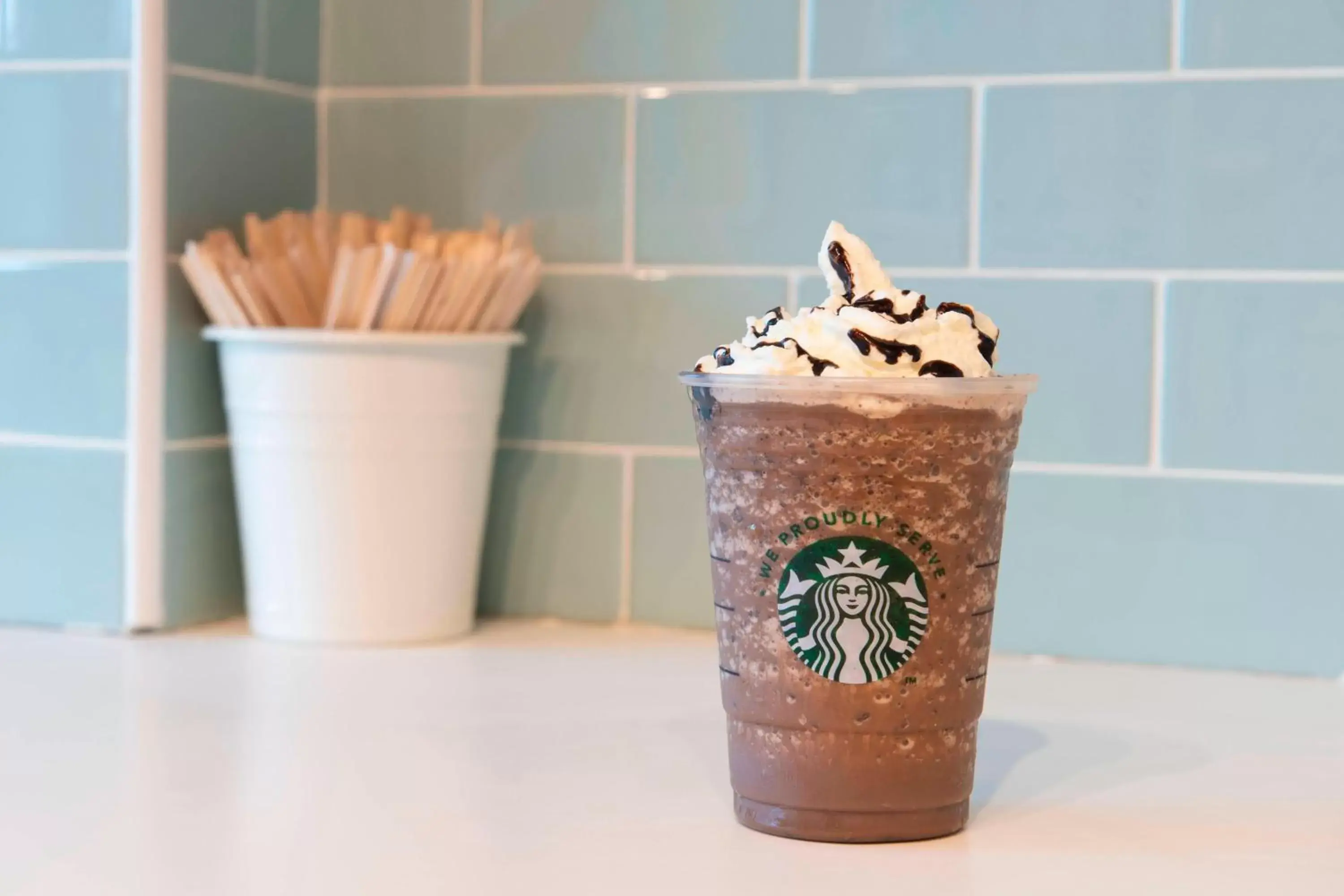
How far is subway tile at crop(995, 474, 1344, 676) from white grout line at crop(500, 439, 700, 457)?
234 millimetres

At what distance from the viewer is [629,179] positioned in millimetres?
1150

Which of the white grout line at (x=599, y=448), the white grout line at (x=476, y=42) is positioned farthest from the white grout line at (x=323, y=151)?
the white grout line at (x=599, y=448)

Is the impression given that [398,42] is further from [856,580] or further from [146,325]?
[856,580]

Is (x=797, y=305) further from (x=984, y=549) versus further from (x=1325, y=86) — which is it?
(x=984, y=549)

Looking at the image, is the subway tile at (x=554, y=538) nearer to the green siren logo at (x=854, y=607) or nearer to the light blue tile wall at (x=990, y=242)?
the light blue tile wall at (x=990, y=242)

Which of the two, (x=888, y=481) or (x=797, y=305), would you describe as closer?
(x=888, y=481)

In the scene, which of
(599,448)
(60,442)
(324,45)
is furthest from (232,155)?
(599,448)

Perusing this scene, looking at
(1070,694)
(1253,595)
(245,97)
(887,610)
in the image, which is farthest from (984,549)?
(245,97)

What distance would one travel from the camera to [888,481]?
63 cm

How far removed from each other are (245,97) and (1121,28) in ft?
2.00

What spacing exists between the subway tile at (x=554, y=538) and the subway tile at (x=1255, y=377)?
395mm

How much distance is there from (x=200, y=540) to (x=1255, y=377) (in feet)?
2.38

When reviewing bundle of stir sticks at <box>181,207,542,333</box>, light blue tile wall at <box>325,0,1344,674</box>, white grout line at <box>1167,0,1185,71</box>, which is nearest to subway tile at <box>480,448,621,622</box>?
light blue tile wall at <box>325,0,1344,674</box>

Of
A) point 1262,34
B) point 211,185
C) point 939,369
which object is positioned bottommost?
point 939,369
